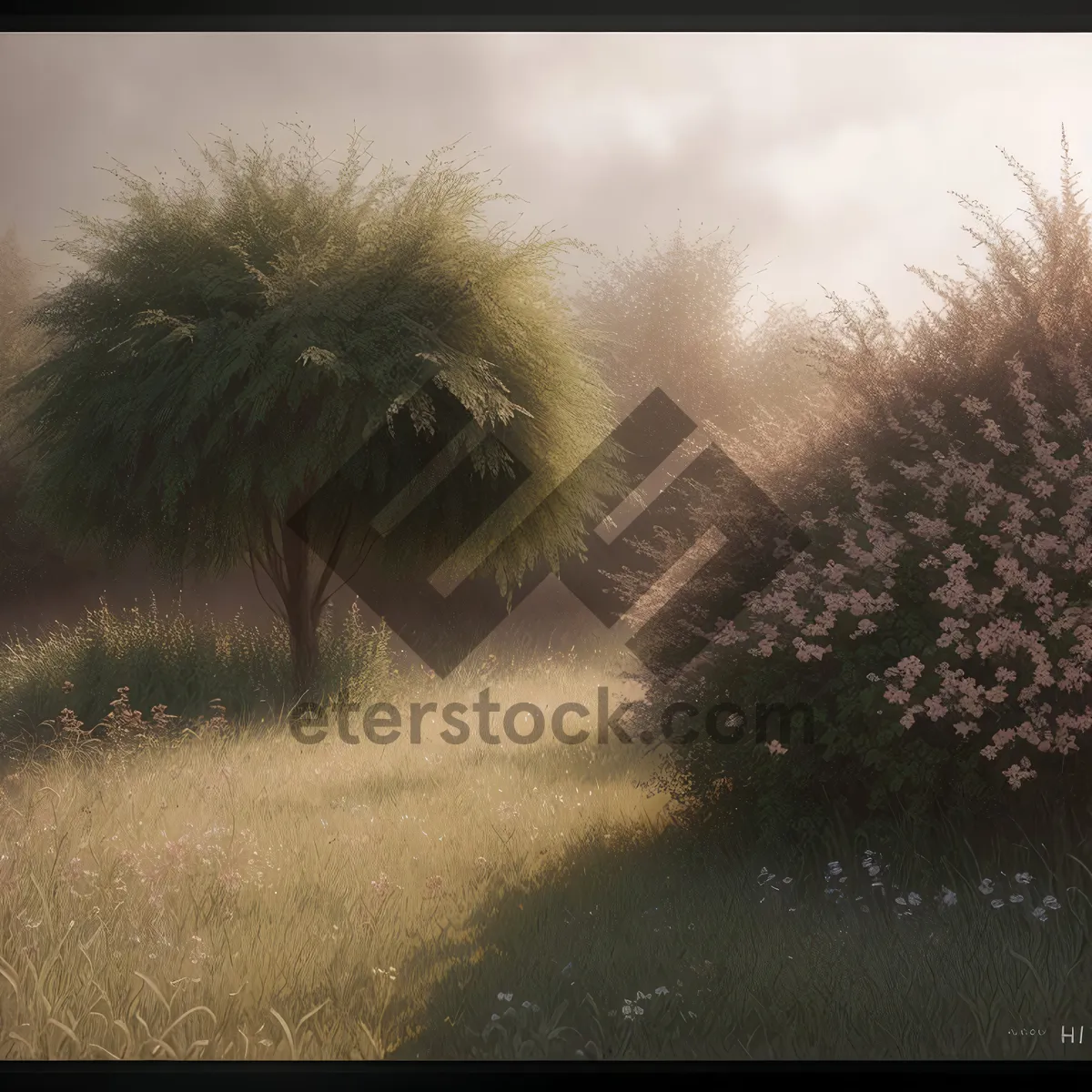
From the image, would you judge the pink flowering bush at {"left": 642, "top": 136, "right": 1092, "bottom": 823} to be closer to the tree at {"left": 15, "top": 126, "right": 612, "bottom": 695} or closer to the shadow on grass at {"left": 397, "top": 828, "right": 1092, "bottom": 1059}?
the shadow on grass at {"left": 397, "top": 828, "right": 1092, "bottom": 1059}

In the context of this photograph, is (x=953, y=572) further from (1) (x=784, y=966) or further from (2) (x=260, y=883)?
(2) (x=260, y=883)

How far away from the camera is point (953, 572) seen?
5.07 m

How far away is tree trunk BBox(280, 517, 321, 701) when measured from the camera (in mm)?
10594

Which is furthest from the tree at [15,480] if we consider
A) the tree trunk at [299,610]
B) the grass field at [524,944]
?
the grass field at [524,944]

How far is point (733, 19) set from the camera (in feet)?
14.9

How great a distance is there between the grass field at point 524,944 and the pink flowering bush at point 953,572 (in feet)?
1.78

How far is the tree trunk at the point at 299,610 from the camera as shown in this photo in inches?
417

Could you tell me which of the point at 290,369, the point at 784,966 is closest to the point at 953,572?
the point at 784,966

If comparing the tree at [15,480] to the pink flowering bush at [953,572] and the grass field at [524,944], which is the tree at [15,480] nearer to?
the grass field at [524,944]

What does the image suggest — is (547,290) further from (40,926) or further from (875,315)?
(40,926)

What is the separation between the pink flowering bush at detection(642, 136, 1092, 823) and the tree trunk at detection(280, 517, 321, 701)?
6.21 m

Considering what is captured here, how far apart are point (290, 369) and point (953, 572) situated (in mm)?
6472

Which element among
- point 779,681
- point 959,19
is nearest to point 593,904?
point 779,681

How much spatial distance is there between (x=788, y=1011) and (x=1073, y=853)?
6.12ft
